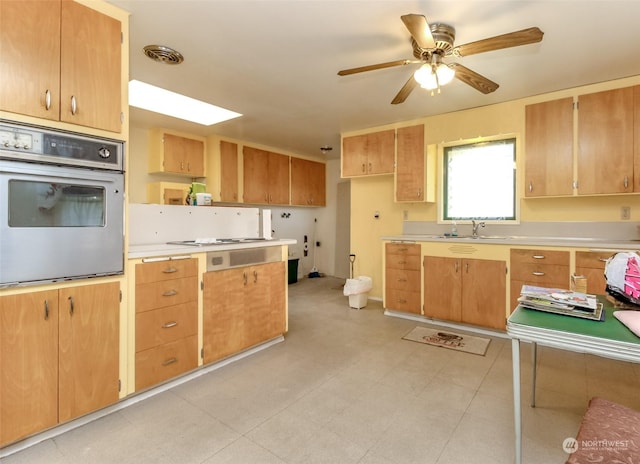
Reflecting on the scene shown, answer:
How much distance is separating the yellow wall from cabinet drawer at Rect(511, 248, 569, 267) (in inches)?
23.9

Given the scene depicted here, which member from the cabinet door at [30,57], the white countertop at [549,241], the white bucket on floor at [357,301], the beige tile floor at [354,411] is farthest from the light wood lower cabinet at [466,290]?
the cabinet door at [30,57]

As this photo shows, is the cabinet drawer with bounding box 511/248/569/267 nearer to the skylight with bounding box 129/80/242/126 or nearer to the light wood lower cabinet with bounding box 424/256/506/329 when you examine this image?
the light wood lower cabinet with bounding box 424/256/506/329

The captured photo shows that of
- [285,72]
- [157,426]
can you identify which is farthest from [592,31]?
[157,426]

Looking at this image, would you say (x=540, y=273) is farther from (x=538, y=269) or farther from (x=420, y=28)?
(x=420, y=28)

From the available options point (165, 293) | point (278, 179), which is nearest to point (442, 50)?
point (165, 293)

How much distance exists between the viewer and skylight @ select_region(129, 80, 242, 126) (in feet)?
10.9

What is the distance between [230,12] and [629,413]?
2815 millimetres

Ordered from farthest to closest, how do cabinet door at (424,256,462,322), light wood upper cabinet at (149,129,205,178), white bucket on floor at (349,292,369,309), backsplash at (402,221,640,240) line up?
light wood upper cabinet at (149,129,205,178) → white bucket on floor at (349,292,369,309) → cabinet door at (424,256,462,322) → backsplash at (402,221,640,240)

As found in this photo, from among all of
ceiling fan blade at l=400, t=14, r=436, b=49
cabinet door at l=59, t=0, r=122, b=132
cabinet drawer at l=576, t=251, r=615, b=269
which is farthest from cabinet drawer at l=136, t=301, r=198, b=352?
cabinet drawer at l=576, t=251, r=615, b=269

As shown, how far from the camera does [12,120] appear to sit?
155 centimetres

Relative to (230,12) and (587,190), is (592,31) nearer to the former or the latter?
(587,190)

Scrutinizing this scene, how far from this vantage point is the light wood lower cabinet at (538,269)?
292 centimetres

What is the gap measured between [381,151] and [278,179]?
2.11 m

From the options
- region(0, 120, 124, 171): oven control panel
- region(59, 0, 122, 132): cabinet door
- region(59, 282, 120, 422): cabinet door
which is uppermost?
region(59, 0, 122, 132): cabinet door
